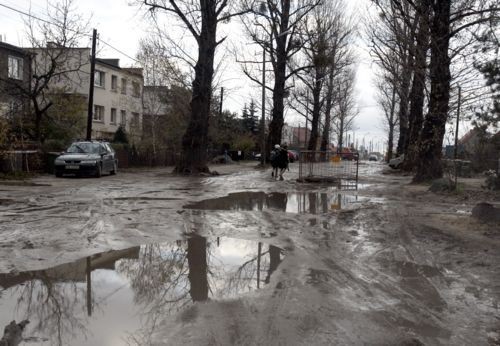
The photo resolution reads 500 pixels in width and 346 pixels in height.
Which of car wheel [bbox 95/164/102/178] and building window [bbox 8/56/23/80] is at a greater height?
building window [bbox 8/56/23/80]

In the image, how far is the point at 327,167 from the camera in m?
19.7

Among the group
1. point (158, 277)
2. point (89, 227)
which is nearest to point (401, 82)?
point (89, 227)

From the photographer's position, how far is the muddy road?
4.29 metres

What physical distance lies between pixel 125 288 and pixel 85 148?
18.1m

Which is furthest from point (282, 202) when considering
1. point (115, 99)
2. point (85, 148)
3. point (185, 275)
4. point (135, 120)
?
point (115, 99)

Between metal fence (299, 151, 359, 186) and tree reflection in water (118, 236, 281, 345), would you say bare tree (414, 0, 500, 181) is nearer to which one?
metal fence (299, 151, 359, 186)

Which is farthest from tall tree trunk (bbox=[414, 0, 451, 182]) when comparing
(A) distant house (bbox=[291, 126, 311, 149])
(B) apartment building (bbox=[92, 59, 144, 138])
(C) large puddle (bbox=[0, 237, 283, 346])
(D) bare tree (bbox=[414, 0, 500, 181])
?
(A) distant house (bbox=[291, 126, 311, 149])

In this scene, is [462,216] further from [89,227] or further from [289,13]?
[289,13]

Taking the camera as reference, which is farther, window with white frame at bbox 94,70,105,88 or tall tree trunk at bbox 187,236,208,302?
window with white frame at bbox 94,70,105,88

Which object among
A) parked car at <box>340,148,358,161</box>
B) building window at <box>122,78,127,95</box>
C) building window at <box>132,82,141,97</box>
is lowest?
parked car at <box>340,148,358,161</box>

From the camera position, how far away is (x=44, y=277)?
18.8 ft

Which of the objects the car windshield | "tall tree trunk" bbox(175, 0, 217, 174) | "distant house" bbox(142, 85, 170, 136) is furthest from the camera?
"distant house" bbox(142, 85, 170, 136)

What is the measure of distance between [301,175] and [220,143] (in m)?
31.2

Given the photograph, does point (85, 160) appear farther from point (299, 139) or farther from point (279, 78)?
point (299, 139)
